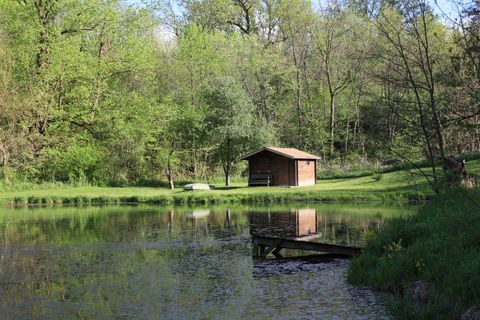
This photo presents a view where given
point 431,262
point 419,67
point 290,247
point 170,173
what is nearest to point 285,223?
point 290,247

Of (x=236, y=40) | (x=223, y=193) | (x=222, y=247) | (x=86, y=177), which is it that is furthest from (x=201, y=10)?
(x=222, y=247)

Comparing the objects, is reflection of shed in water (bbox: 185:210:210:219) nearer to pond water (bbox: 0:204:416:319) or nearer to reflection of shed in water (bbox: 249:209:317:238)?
pond water (bbox: 0:204:416:319)

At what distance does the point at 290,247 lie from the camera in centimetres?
1694

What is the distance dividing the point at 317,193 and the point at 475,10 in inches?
1125

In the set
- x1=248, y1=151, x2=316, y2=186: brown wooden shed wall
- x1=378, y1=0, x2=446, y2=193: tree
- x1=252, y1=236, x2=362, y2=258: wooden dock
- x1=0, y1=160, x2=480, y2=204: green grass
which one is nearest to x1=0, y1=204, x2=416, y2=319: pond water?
x1=252, y1=236, x2=362, y2=258: wooden dock

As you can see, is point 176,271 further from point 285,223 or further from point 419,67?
point 285,223

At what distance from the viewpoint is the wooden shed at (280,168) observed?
152ft

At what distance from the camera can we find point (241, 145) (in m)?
51.6

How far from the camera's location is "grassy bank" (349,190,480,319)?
9539 mm

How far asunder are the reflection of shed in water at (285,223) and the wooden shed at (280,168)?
15209 mm

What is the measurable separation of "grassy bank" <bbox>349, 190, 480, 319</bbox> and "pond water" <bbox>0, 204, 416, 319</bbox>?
60 cm

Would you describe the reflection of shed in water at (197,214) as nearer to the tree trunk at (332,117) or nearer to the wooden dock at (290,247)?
the wooden dock at (290,247)

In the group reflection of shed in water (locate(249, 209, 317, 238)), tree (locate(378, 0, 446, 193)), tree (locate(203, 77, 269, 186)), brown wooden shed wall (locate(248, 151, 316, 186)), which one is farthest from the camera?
tree (locate(203, 77, 269, 186))

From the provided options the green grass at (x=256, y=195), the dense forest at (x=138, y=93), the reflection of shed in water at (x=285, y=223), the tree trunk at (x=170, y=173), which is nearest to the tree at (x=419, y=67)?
the reflection of shed in water at (x=285, y=223)
